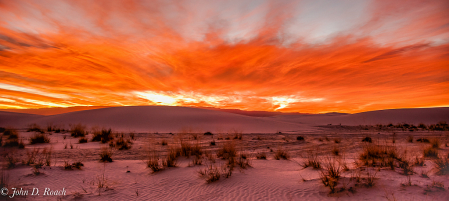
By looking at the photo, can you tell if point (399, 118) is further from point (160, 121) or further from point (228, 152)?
point (228, 152)

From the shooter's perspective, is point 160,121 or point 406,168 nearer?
point 406,168

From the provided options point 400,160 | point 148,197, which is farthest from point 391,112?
point 148,197

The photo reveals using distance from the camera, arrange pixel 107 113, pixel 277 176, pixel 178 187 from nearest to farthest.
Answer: pixel 178 187 → pixel 277 176 → pixel 107 113

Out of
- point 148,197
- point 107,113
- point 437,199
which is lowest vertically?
point 148,197

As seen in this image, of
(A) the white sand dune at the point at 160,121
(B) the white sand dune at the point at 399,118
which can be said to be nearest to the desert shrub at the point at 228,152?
(A) the white sand dune at the point at 160,121

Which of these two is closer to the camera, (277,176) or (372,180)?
(372,180)

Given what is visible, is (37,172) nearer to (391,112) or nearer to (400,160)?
(400,160)

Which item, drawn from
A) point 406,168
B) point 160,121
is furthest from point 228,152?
point 160,121

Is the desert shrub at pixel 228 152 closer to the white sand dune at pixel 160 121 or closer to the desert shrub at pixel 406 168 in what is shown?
the desert shrub at pixel 406 168

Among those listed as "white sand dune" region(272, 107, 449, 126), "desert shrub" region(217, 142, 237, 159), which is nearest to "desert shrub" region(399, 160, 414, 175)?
"desert shrub" region(217, 142, 237, 159)

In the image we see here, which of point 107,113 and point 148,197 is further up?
point 107,113

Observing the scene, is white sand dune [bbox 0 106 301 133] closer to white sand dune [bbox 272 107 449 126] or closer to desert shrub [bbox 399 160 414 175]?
white sand dune [bbox 272 107 449 126]

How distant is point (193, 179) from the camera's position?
18.3 ft

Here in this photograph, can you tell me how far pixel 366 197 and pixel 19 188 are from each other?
6999 millimetres
